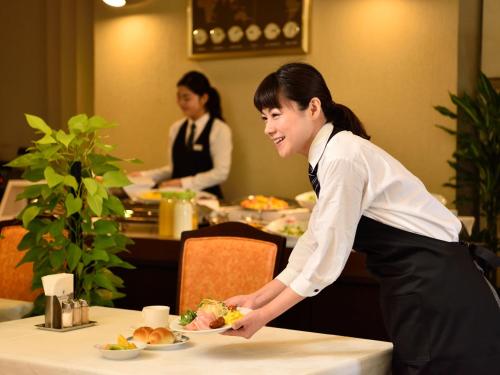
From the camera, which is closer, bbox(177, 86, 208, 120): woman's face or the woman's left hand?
the woman's left hand

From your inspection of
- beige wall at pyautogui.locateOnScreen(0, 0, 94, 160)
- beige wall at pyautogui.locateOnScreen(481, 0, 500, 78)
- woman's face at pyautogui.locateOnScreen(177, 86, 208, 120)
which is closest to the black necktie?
woman's face at pyautogui.locateOnScreen(177, 86, 208, 120)

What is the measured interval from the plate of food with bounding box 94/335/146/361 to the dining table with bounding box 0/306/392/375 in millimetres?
12

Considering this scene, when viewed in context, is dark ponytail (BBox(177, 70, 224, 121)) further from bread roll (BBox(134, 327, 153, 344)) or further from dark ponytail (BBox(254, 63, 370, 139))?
bread roll (BBox(134, 327, 153, 344))

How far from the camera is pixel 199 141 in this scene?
5957 mm

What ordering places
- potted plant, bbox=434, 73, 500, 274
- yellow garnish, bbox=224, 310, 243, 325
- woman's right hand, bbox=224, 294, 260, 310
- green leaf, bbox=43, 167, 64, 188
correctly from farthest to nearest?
1. potted plant, bbox=434, 73, 500, 274
2. green leaf, bbox=43, 167, 64, 188
3. woman's right hand, bbox=224, 294, 260, 310
4. yellow garnish, bbox=224, 310, 243, 325

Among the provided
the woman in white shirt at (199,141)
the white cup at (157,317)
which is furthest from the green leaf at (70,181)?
the woman in white shirt at (199,141)

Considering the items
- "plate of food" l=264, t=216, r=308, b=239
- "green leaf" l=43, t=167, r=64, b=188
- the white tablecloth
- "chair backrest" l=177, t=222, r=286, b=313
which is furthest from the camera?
"plate of food" l=264, t=216, r=308, b=239

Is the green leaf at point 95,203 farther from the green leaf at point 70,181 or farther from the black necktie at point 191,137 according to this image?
the black necktie at point 191,137

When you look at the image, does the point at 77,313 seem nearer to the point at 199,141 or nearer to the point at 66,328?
the point at 66,328

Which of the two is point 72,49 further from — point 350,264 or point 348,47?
point 350,264

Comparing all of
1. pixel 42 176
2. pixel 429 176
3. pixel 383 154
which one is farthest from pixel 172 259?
pixel 429 176

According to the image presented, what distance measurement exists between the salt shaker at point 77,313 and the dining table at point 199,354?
44 millimetres

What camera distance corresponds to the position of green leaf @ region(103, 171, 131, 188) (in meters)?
2.75

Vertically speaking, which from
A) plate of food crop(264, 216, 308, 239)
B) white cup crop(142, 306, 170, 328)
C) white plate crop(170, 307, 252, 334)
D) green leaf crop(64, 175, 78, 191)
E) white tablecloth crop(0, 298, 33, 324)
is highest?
green leaf crop(64, 175, 78, 191)
